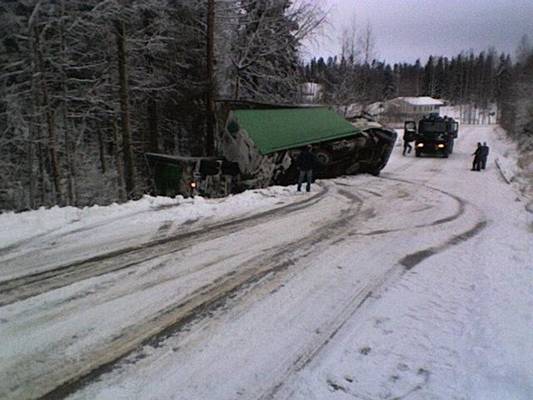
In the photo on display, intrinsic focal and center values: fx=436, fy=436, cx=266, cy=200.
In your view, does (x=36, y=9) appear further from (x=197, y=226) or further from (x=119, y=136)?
(x=197, y=226)

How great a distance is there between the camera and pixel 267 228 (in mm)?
8922

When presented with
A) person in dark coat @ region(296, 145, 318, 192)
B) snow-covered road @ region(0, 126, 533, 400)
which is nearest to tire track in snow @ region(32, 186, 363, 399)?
snow-covered road @ region(0, 126, 533, 400)

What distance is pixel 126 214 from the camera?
931 cm

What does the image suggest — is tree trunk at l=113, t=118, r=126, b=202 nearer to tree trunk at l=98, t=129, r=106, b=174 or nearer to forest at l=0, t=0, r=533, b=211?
forest at l=0, t=0, r=533, b=211

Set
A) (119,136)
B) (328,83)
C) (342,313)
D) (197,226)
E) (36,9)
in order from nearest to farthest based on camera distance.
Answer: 1. (342,313)
2. (197,226)
3. (36,9)
4. (119,136)
5. (328,83)

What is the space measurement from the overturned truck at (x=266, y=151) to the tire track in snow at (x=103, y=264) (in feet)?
17.4

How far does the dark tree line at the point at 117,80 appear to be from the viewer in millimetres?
16203

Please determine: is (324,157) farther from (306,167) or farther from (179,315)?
(179,315)

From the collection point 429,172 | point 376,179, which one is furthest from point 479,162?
point 376,179

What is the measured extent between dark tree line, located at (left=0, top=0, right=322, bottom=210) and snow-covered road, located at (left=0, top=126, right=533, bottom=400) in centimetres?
965

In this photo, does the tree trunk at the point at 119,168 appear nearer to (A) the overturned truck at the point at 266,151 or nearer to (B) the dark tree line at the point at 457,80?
(A) the overturned truck at the point at 266,151

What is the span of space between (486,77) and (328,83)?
98532 millimetres

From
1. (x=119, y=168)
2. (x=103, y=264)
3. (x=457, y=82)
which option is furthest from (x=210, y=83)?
(x=457, y=82)

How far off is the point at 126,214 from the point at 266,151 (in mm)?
5884
